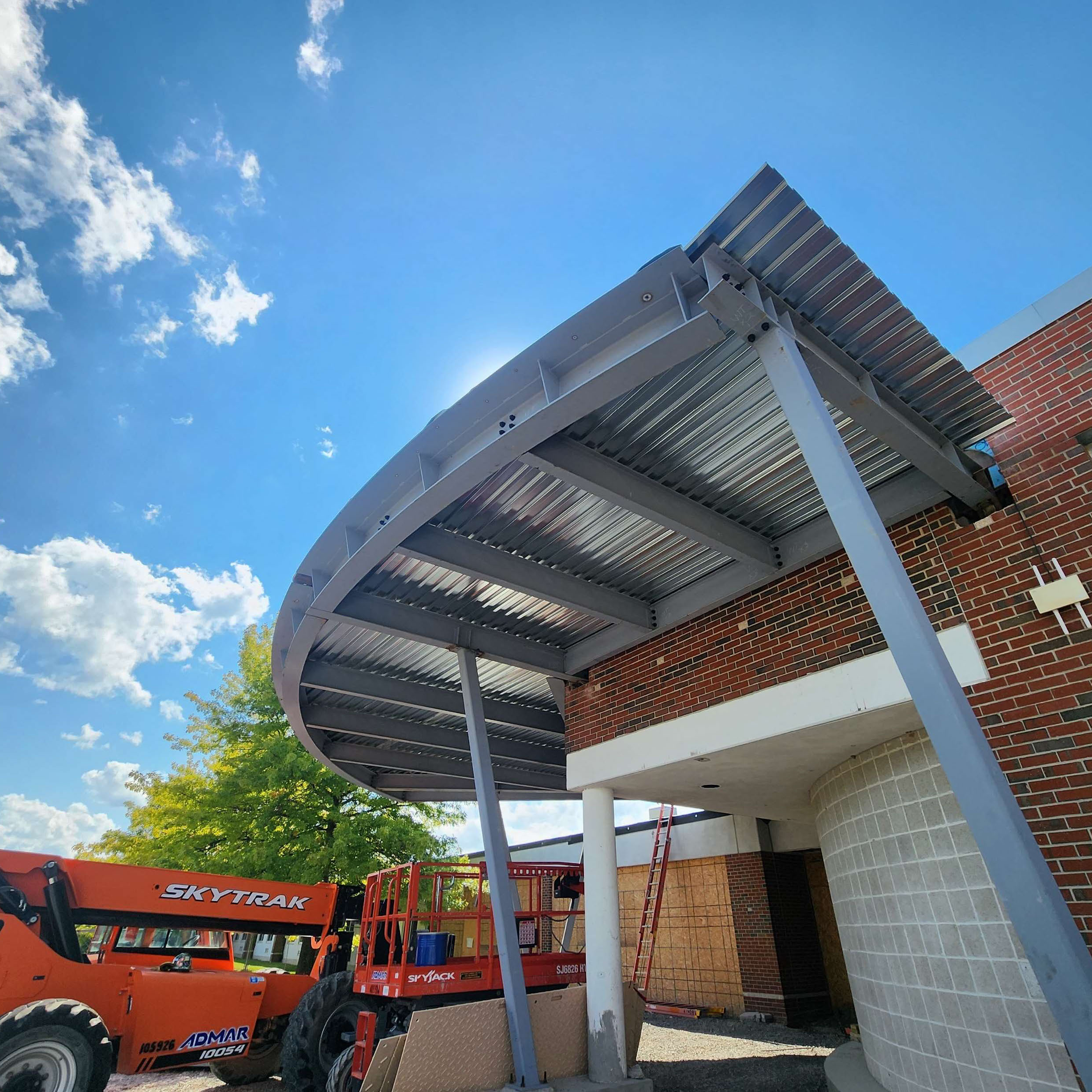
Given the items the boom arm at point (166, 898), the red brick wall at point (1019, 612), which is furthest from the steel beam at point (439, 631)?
the boom arm at point (166, 898)

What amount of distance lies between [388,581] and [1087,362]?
7.00m

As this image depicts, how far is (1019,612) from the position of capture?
5438mm

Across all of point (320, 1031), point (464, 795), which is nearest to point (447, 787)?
point (464, 795)

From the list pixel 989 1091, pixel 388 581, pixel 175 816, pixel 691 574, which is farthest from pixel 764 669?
pixel 175 816

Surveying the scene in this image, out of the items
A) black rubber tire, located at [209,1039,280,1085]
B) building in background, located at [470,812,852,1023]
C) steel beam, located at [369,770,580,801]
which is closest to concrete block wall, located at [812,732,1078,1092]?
building in background, located at [470,812,852,1023]

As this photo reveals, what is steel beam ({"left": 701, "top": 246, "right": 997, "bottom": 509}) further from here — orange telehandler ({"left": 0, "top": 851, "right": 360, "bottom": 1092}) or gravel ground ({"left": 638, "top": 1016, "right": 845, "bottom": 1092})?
orange telehandler ({"left": 0, "top": 851, "right": 360, "bottom": 1092})

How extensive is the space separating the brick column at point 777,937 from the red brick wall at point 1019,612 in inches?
344

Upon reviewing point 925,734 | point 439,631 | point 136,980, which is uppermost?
point 439,631

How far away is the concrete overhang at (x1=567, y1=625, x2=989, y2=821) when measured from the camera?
5984mm

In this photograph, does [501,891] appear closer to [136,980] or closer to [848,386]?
[136,980]

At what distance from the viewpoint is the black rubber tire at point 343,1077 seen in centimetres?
740

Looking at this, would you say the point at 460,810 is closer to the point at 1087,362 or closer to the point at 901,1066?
the point at 901,1066

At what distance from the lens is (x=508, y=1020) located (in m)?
6.91

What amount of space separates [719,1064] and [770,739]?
6.13 m
